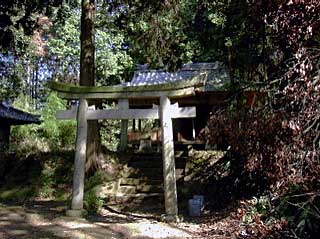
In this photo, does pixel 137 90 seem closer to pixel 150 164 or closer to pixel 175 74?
pixel 150 164

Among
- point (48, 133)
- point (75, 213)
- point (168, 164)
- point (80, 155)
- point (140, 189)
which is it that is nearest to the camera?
point (168, 164)

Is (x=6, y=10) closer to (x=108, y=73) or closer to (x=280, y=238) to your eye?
(x=280, y=238)

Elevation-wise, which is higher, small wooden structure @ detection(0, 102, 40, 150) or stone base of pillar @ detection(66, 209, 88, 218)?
small wooden structure @ detection(0, 102, 40, 150)

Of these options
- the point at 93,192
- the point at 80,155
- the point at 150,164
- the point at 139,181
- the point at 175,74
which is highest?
the point at 175,74

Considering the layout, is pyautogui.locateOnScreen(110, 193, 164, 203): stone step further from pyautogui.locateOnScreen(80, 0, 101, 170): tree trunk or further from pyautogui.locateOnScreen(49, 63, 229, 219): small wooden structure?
pyautogui.locateOnScreen(49, 63, 229, 219): small wooden structure

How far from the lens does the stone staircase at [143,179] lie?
10797 mm

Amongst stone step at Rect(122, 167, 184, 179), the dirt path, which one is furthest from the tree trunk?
the dirt path

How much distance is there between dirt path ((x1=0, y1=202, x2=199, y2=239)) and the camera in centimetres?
692

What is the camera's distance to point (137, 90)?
8.58m

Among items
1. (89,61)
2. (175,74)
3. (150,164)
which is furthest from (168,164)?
(175,74)

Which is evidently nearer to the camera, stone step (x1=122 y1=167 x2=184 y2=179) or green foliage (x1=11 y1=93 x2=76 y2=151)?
stone step (x1=122 y1=167 x2=184 y2=179)

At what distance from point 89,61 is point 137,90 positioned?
388cm

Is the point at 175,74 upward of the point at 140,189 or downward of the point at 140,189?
upward

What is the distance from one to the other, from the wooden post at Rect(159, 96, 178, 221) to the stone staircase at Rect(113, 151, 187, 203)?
91.8 inches
